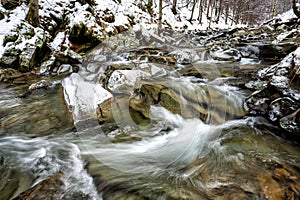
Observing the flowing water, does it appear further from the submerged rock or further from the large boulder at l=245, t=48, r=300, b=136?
the large boulder at l=245, t=48, r=300, b=136

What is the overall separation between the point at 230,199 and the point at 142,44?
11677 mm

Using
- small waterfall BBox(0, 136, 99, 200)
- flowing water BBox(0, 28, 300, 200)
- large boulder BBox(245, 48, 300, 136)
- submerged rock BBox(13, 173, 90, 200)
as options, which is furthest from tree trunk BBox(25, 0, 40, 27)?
large boulder BBox(245, 48, 300, 136)

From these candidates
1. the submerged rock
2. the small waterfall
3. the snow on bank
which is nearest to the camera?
the submerged rock

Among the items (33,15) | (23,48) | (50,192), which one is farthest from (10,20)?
(50,192)

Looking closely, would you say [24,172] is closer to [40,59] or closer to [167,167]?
[167,167]

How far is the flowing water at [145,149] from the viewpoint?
102 inches

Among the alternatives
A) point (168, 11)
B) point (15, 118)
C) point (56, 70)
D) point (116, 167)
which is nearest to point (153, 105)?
point (116, 167)

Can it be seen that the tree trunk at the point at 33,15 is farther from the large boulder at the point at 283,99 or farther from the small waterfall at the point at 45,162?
the large boulder at the point at 283,99

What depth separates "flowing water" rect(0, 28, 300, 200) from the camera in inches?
102

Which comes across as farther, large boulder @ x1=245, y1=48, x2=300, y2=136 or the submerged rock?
large boulder @ x1=245, y1=48, x2=300, y2=136

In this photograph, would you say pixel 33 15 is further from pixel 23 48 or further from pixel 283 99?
pixel 283 99

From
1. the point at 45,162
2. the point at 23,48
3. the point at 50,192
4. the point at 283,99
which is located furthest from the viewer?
the point at 23,48

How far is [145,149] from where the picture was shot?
150 inches

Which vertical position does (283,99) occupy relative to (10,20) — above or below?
below
